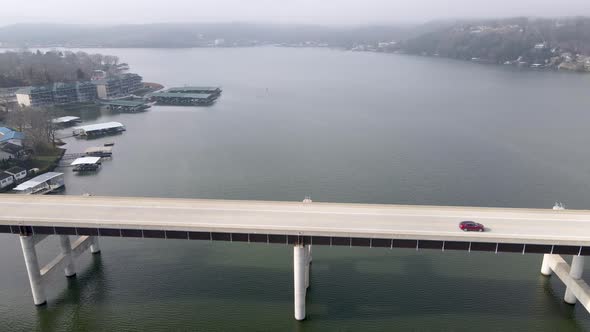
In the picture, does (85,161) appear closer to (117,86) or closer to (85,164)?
(85,164)

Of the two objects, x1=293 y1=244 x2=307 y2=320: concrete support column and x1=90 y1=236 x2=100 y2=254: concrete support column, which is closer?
x1=293 y1=244 x2=307 y2=320: concrete support column

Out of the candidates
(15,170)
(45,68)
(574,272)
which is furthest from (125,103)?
(574,272)

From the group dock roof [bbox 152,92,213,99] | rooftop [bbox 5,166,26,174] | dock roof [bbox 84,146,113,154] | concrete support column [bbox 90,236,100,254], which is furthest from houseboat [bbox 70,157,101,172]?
dock roof [bbox 152,92,213,99]

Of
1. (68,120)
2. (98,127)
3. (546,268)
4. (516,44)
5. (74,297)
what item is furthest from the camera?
(516,44)

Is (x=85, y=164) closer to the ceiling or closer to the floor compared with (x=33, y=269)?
closer to the floor

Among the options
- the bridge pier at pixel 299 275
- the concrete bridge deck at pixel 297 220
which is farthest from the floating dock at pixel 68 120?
the bridge pier at pixel 299 275

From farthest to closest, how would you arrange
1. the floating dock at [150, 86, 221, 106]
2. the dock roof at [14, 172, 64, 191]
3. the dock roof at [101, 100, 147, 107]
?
the floating dock at [150, 86, 221, 106] → the dock roof at [101, 100, 147, 107] → the dock roof at [14, 172, 64, 191]

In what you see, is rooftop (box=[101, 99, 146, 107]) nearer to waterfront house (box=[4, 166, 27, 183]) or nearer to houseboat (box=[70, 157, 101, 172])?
houseboat (box=[70, 157, 101, 172])

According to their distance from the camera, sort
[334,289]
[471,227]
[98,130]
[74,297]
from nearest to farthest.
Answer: [471,227], [74,297], [334,289], [98,130]

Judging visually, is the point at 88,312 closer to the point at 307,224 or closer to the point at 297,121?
the point at 307,224
